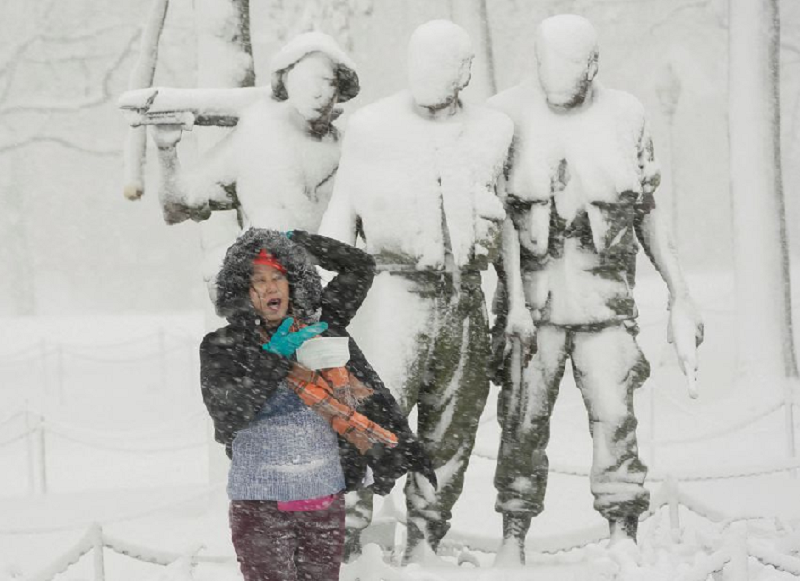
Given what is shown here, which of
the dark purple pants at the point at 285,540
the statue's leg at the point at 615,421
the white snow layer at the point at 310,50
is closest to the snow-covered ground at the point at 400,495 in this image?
the statue's leg at the point at 615,421

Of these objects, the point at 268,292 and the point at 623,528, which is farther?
the point at 623,528

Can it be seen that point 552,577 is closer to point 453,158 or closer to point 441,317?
point 441,317

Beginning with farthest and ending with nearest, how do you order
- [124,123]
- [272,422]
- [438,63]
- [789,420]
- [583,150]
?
[124,123]
[789,420]
[583,150]
[438,63]
[272,422]

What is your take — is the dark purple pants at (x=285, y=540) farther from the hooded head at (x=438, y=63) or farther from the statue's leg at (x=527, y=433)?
the hooded head at (x=438, y=63)

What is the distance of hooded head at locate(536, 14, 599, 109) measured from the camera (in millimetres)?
4121

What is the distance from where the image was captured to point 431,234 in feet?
13.0

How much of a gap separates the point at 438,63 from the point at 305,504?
62.9 inches

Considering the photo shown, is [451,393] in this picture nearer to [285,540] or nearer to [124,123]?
[285,540]

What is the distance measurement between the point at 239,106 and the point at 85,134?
47.2 feet

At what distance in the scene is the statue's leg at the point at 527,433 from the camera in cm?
423

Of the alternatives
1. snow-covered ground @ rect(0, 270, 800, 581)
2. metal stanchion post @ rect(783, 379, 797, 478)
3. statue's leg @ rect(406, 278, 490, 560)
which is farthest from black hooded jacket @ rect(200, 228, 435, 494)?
metal stanchion post @ rect(783, 379, 797, 478)

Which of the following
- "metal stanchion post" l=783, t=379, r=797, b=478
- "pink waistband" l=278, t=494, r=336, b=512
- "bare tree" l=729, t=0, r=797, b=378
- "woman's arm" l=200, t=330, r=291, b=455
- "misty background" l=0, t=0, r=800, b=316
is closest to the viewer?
"woman's arm" l=200, t=330, r=291, b=455

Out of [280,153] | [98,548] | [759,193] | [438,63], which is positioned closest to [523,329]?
[438,63]

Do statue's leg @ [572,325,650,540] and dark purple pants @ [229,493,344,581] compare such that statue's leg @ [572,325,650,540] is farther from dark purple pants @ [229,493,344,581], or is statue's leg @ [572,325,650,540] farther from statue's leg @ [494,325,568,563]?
dark purple pants @ [229,493,344,581]
